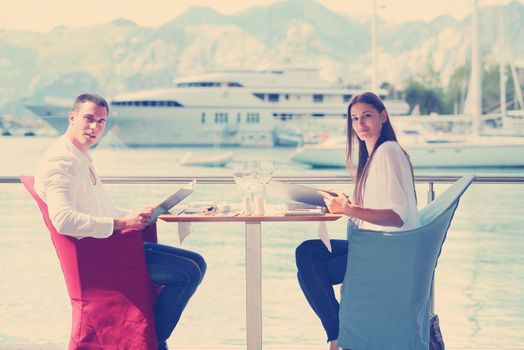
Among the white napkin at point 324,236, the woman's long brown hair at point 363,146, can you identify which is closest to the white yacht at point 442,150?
the woman's long brown hair at point 363,146

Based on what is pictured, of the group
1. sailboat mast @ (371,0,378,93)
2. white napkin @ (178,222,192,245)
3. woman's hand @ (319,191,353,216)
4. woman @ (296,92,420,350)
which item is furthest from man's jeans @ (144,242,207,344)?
sailboat mast @ (371,0,378,93)

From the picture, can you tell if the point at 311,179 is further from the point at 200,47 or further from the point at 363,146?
the point at 200,47

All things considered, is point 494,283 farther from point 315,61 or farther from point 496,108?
point 315,61

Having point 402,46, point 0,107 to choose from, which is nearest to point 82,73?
point 0,107

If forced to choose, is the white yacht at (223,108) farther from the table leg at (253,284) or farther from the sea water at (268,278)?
the table leg at (253,284)

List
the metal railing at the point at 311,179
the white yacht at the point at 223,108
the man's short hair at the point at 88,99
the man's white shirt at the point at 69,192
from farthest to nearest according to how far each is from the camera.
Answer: the white yacht at the point at 223,108
the metal railing at the point at 311,179
the man's short hair at the point at 88,99
the man's white shirt at the point at 69,192

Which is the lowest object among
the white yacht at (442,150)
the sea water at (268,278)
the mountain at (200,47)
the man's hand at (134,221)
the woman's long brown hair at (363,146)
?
the sea water at (268,278)

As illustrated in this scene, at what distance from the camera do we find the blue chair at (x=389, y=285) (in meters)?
2.03

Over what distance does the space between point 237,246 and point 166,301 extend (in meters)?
17.8

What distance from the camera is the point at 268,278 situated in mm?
13492

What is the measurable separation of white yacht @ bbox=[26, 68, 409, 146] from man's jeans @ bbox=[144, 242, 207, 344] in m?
41.8

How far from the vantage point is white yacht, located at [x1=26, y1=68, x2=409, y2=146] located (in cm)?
4403

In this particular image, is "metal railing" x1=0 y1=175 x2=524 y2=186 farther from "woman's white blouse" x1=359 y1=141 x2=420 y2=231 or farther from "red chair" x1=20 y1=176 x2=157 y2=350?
"red chair" x1=20 y1=176 x2=157 y2=350

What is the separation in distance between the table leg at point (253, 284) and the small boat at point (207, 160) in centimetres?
3564
